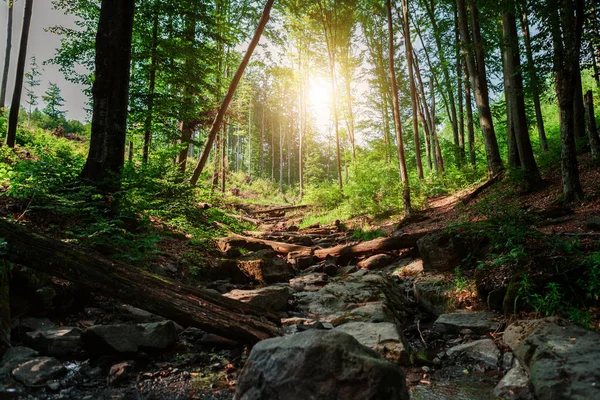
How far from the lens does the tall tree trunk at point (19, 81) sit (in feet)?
42.2

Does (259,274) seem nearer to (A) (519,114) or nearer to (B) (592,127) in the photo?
(A) (519,114)

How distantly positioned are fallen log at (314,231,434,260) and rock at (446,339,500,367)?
4167mm

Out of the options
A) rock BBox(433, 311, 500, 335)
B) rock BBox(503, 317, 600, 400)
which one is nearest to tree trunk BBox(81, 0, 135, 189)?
rock BBox(433, 311, 500, 335)

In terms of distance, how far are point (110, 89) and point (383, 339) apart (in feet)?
23.1

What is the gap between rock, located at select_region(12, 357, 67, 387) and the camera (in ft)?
8.93

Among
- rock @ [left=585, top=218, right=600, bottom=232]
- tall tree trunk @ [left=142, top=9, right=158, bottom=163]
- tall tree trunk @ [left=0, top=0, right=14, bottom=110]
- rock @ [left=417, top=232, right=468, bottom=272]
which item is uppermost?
tall tree trunk @ [left=0, top=0, right=14, bottom=110]

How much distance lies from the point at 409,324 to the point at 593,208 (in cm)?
490

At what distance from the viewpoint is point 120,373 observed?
295 centimetres

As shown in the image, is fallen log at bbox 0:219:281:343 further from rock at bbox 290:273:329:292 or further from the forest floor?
rock at bbox 290:273:329:292

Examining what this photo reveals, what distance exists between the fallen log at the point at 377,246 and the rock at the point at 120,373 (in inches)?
255

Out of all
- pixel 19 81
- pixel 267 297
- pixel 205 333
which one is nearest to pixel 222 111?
pixel 267 297

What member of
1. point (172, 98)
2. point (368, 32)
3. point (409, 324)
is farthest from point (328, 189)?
point (409, 324)

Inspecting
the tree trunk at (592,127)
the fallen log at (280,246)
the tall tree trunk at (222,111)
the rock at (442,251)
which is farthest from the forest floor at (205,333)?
the tall tree trunk at (222,111)

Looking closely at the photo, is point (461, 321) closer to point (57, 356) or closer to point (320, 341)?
point (320, 341)
